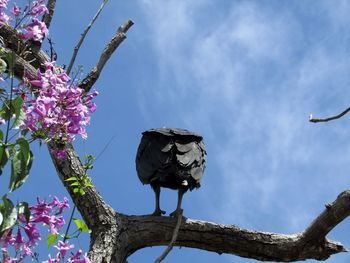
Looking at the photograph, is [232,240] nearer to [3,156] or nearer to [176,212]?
[176,212]

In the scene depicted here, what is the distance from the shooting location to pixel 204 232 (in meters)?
4.81

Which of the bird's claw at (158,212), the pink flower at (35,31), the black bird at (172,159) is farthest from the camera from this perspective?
A: the bird's claw at (158,212)

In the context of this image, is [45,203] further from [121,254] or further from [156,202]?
[156,202]

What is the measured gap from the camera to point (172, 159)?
474 cm

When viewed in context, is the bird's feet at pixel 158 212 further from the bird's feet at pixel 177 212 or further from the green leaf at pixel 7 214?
the green leaf at pixel 7 214

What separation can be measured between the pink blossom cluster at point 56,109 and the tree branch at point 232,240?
2.46m

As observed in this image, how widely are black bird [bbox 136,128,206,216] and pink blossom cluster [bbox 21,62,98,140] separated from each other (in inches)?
90.5

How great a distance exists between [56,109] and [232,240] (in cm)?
274

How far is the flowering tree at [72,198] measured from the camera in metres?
2.28

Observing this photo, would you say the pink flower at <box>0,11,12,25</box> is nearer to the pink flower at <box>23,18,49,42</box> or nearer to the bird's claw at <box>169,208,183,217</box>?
the pink flower at <box>23,18,49,42</box>

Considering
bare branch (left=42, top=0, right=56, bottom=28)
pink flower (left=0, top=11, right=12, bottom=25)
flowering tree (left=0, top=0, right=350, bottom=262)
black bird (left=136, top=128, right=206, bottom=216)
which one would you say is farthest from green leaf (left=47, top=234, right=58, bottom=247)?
bare branch (left=42, top=0, right=56, bottom=28)

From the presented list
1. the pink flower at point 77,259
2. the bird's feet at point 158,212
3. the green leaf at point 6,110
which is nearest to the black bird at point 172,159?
the bird's feet at point 158,212

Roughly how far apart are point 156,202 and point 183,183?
39cm

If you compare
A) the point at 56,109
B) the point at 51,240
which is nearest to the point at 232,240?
the point at 51,240
